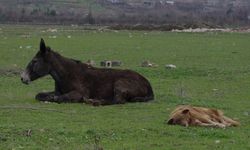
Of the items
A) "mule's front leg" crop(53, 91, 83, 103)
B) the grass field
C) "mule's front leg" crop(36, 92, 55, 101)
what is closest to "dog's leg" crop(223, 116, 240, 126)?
the grass field

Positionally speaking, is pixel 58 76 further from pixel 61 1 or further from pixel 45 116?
pixel 61 1

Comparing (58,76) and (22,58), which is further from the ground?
(58,76)

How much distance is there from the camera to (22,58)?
109 ft

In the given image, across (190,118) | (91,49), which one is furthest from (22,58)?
(190,118)

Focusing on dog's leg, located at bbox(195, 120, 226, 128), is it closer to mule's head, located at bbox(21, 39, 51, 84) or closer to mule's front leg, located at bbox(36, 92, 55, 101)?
mule's front leg, located at bbox(36, 92, 55, 101)

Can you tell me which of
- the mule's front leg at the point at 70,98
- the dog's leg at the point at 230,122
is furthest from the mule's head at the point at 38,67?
the dog's leg at the point at 230,122

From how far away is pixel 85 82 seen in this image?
61.5 ft

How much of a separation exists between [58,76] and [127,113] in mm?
3155

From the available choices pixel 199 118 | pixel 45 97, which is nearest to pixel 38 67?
pixel 45 97

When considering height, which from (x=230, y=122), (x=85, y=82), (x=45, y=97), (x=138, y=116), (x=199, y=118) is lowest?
(x=45, y=97)

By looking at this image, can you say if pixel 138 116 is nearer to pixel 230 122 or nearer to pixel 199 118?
pixel 199 118

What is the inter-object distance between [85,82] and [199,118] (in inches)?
205

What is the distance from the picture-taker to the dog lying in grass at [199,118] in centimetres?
1421

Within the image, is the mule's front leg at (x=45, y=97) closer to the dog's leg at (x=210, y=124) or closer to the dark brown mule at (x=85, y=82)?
the dark brown mule at (x=85, y=82)
